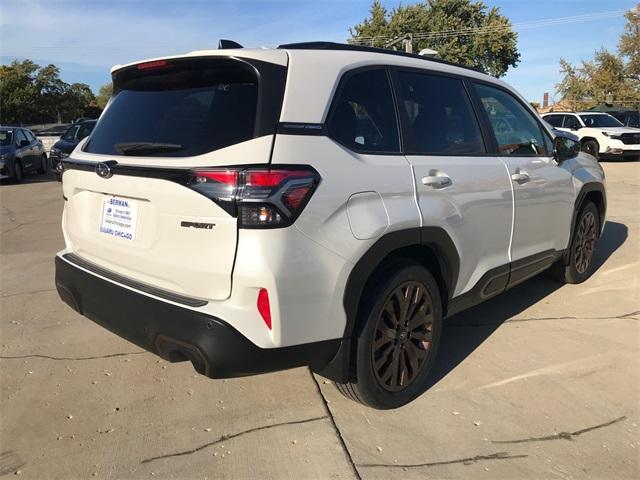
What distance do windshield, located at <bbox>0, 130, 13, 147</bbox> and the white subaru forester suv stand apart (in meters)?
13.7

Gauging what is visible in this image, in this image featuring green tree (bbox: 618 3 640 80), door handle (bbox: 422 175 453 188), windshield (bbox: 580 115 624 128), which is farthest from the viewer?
green tree (bbox: 618 3 640 80)

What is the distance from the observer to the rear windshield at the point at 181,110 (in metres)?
2.37

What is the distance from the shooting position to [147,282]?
2.59 meters

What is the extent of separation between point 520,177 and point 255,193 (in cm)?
226

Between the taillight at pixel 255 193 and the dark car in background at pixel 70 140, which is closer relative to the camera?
the taillight at pixel 255 193

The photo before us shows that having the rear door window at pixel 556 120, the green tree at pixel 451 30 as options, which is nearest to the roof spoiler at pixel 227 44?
the rear door window at pixel 556 120

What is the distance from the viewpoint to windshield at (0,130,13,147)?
14.6m

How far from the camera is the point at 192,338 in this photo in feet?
7.64

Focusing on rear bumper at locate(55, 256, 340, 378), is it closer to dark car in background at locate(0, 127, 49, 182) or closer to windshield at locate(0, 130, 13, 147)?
dark car in background at locate(0, 127, 49, 182)

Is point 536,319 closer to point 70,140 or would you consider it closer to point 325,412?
point 325,412

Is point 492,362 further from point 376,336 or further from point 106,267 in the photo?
point 106,267

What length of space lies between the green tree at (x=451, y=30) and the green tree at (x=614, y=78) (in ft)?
20.2

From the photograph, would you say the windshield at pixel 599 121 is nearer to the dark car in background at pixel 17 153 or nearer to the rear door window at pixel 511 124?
the rear door window at pixel 511 124

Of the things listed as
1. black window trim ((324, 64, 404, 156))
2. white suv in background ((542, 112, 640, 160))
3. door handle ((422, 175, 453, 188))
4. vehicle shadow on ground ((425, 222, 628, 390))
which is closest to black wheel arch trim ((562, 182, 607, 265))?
vehicle shadow on ground ((425, 222, 628, 390))
